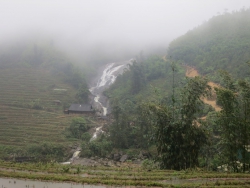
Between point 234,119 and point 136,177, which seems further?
point 234,119

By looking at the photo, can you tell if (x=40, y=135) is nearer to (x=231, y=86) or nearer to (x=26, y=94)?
(x=26, y=94)

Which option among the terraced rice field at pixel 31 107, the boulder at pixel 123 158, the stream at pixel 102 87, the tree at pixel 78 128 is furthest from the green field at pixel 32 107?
the boulder at pixel 123 158

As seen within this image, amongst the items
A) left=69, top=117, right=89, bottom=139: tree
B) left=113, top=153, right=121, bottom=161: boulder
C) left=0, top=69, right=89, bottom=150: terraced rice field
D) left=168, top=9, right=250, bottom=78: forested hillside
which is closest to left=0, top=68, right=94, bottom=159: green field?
left=0, top=69, right=89, bottom=150: terraced rice field

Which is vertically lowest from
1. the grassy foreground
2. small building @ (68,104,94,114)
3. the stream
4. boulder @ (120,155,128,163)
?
boulder @ (120,155,128,163)

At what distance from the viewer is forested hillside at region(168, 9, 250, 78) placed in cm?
4206

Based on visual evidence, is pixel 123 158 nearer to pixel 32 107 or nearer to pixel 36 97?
pixel 32 107

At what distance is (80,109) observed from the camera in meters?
48.1

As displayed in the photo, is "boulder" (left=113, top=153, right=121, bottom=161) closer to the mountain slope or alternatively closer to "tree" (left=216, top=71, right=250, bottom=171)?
the mountain slope

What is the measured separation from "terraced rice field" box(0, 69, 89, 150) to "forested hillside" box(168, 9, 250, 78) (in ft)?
90.3

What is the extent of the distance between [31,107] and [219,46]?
133ft

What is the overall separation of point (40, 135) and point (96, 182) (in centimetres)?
2753

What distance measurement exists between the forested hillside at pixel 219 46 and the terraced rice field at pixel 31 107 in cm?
2753

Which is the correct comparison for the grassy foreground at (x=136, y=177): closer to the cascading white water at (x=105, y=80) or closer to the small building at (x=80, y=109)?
the small building at (x=80, y=109)

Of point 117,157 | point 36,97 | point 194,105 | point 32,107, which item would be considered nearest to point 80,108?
point 32,107
